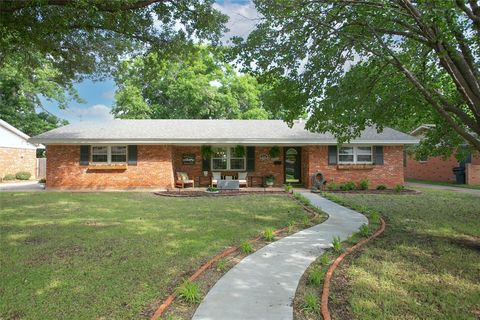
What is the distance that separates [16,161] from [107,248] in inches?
955

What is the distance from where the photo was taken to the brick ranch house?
17.1 m

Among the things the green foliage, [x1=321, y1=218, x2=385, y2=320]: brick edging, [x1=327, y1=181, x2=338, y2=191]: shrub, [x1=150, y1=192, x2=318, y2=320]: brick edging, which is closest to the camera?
[x1=150, y1=192, x2=318, y2=320]: brick edging

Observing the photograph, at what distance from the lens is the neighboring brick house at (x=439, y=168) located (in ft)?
69.0

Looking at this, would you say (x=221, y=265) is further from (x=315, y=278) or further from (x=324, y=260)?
(x=324, y=260)

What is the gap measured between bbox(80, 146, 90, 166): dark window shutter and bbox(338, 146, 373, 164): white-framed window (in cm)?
1307

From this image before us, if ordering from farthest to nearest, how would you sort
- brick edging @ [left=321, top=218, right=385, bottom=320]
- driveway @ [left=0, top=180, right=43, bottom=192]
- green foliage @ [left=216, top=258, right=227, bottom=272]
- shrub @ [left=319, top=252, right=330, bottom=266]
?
driveway @ [left=0, top=180, right=43, bottom=192] → shrub @ [left=319, top=252, right=330, bottom=266] → green foliage @ [left=216, top=258, right=227, bottom=272] → brick edging @ [left=321, top=218, right=385, bottom=320]

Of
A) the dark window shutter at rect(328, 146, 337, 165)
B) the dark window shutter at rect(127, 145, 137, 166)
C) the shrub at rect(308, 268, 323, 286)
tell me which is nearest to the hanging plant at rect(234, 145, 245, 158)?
the dark window shutter at rect(328, 146, 337, 165)

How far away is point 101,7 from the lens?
6.21 metres

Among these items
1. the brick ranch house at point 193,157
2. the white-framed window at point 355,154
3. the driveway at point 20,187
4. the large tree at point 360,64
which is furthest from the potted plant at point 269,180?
the driveway at point 20,187

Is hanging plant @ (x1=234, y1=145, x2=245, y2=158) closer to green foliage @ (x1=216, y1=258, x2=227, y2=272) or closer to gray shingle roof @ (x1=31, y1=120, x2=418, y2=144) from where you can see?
gray shingle roof @ (x1=31, y1=120, x2=418, y2=144)

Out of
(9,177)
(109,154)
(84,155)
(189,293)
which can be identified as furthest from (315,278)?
(9,177)

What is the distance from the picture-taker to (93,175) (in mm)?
17344

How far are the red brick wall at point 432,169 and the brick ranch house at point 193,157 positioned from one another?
7.53m

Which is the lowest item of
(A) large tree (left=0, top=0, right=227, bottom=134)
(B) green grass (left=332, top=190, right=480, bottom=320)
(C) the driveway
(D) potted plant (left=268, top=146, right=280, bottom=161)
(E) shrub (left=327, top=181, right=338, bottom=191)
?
(B) green grass (left=332, top=190, right=480, bottom=320)
